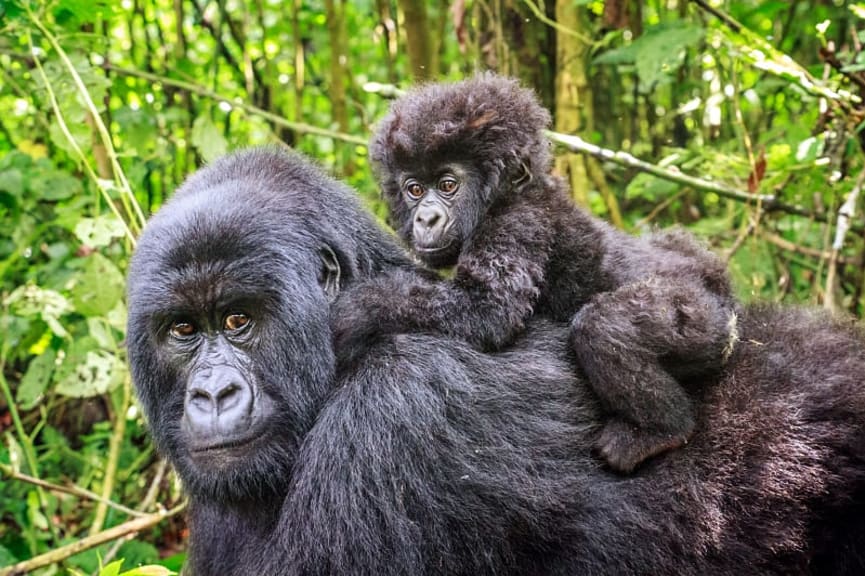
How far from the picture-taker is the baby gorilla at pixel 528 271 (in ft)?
7.98

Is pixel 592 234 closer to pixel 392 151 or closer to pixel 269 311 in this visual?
pixel 392 151

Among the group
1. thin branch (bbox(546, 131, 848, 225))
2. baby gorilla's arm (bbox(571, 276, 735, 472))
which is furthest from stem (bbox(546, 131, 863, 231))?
baby gorilla's arm (bbox(571, 276, 735, 472))

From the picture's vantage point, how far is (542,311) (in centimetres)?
277

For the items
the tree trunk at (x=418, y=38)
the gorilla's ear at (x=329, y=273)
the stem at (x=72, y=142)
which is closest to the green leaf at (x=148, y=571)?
the gorilla's ear at (x=329, y=273)

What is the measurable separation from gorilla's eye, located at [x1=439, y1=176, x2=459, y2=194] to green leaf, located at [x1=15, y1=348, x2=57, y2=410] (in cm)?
202

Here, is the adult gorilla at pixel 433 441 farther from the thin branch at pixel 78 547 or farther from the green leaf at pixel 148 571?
the thin branch at pixel 78 547

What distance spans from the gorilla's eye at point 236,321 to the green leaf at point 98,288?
144 cm

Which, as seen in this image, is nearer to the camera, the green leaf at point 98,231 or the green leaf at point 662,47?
the green leaf at point 98,231

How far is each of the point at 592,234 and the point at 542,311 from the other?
13.1 inches

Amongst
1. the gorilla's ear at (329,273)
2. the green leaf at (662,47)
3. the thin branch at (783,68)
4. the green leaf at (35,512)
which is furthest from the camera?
the green leaf at (662,47)

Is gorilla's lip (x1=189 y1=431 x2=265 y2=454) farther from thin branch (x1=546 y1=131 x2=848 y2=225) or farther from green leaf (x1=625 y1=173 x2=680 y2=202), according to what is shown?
green leaf (x1=625 y1=173 x2=680 y2=202)

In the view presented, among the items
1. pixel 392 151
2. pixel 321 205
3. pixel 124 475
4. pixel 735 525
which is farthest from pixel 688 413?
pixel 124 475

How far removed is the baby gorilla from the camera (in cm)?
A: 243

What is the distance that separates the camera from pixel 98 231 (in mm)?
3615
